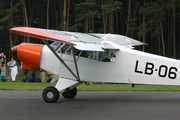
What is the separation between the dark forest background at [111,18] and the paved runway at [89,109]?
2133 cm

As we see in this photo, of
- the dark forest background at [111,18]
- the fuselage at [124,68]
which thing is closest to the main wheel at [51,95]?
the fuselage at [124,68]

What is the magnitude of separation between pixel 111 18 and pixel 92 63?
26223 mm

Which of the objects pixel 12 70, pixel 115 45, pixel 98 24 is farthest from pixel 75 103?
pixel 98 24

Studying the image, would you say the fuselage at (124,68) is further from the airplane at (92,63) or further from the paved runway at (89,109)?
the paved runway at (89,109)

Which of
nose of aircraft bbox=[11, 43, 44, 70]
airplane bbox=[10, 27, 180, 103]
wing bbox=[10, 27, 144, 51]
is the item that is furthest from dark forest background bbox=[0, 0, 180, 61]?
wing bbox=[10, 27, 144, 51]

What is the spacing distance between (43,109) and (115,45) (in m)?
3.45

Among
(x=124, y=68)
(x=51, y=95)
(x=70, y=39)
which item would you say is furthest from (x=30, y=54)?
(x=124, y=68)

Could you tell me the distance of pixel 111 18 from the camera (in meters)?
37.0

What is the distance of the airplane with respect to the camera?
10.6m

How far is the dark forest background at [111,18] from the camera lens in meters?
36.9

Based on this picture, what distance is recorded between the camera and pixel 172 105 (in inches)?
410

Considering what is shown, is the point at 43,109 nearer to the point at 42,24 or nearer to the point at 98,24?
the point at 98,24

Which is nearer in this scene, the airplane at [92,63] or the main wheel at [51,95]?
the airplane at [92,63]

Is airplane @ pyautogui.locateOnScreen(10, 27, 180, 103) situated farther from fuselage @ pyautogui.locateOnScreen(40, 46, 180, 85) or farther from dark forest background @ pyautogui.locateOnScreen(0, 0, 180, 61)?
dark forest background @ pyautogui.locateOnScreen(0, 0, 180, 61)
